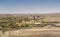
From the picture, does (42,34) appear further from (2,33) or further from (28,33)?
(2,33)

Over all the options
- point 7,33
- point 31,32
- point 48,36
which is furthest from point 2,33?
point 48,36

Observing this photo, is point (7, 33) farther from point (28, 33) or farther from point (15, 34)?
point (28, 33)

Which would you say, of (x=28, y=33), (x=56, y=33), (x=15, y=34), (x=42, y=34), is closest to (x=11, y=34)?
(x=15, y=34)

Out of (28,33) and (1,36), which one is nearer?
(1,36)

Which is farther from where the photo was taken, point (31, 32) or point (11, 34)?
point (31, 32)

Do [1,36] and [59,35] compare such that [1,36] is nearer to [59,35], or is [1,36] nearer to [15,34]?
[15,34]

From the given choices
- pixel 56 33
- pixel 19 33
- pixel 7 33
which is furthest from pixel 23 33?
pixel 56 33

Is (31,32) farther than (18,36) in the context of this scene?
Yes
